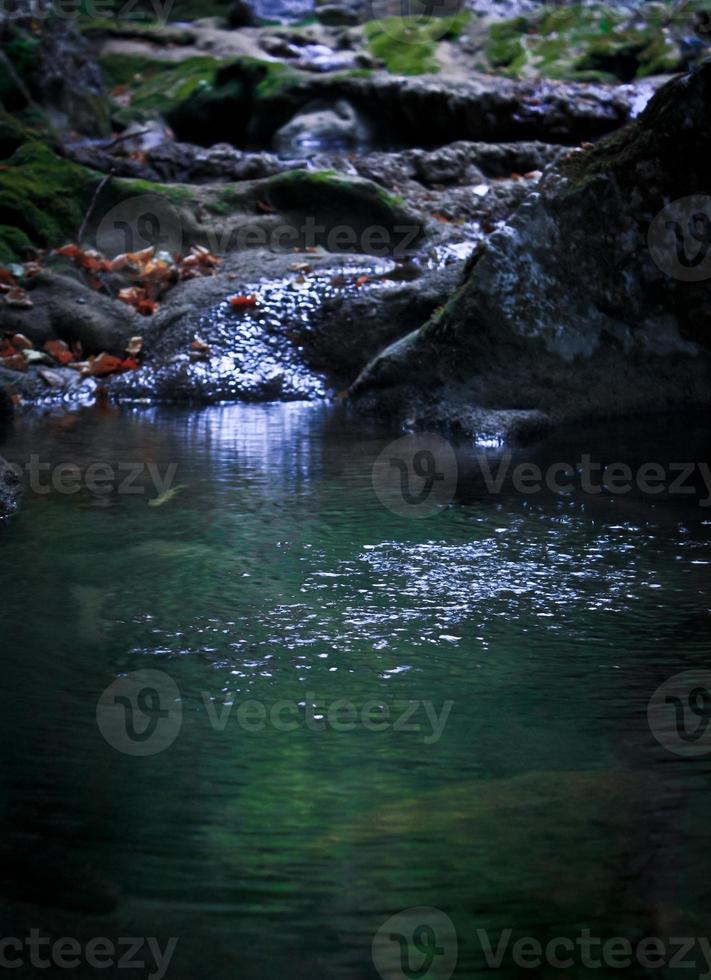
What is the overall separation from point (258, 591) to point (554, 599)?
0.73m

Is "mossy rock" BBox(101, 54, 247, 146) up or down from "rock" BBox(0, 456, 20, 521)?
up

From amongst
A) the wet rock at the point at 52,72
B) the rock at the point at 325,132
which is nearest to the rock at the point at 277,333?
the wet rock at the point at 52,72

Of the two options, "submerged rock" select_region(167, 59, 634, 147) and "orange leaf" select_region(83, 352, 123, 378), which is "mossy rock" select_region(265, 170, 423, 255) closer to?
"orange leaf" select_region(83, 352, 123, 378)

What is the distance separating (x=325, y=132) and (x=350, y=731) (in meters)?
12.3

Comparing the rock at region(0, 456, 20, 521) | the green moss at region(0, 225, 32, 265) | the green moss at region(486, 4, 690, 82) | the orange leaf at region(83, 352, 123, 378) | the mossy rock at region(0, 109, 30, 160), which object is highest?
the green moss at region(486, 4, 690, 82)

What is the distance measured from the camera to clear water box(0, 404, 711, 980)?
1396 millimetres

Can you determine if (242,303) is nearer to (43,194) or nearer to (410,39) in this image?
(43,194)

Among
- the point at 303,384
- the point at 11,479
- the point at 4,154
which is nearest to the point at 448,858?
the point at 11,479

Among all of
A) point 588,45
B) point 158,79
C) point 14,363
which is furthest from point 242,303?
point 588,45

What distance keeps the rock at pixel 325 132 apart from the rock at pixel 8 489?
10201 millimetres

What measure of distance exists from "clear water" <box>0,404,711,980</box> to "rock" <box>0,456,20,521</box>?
0.07 m

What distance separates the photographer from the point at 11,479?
3564mm

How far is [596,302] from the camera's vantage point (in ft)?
17.1

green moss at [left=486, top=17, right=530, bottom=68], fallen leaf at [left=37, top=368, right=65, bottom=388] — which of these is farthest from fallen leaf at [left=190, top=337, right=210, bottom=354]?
green moss at [left=486, top=17, right=530, bottom=68]
